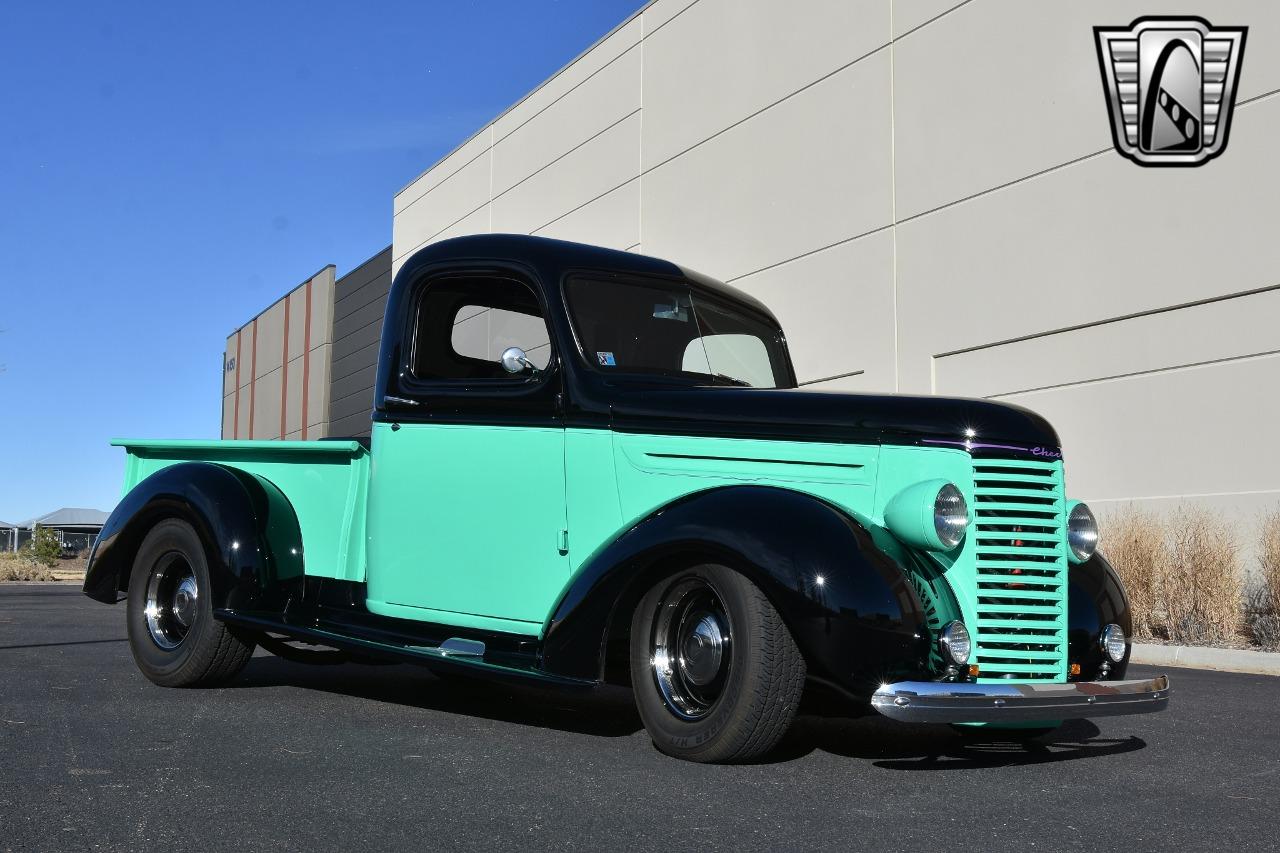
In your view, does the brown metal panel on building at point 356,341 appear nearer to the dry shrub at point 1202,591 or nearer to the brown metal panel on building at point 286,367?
the brown metal panel on building at point 286,367

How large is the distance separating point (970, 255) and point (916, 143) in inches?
69.4

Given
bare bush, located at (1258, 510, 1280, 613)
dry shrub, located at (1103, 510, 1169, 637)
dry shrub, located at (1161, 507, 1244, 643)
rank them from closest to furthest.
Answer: bare bush, located at (1258, 510, 1280, 613) < dry shrub, located at (1161, 507, 1244, 643) < dry shrub, located at (1103, 510, 1169, 637)

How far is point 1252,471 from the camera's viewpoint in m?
11.1

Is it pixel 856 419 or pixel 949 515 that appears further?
pixel 856 419

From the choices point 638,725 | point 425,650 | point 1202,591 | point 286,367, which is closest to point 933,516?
point 638,725

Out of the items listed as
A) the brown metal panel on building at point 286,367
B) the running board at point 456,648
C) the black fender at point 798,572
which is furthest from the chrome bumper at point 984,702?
Answer: the brown metal panel on building at point 286,367

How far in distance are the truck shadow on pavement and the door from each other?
0.58 m

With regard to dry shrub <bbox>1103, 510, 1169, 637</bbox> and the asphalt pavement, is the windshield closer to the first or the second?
the asphalt pavement

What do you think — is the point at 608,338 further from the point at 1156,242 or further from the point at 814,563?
the point at 1156,242

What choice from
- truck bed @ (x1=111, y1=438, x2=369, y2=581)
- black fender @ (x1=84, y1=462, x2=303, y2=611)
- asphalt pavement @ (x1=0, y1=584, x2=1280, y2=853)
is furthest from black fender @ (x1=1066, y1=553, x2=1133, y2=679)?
black fender @ (x1=84, y1=462, x2=303, y2=611)

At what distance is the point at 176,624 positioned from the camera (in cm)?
661

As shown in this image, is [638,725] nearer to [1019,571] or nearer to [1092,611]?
[1019,571]

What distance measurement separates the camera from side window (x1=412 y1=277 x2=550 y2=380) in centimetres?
582

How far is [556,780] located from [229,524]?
113 inches
